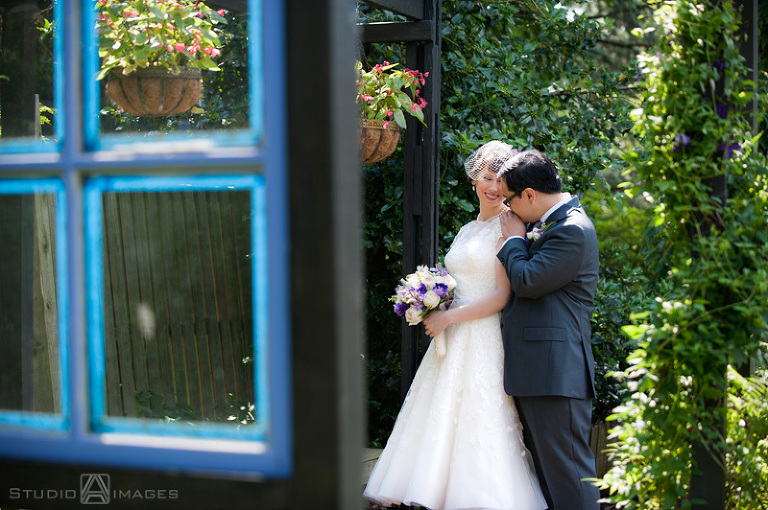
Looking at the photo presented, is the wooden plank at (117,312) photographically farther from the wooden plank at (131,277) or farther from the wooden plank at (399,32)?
the wooden plank at (399,32)

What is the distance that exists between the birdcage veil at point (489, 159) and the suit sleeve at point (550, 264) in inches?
18.9

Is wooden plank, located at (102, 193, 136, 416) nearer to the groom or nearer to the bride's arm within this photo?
the bride's arm

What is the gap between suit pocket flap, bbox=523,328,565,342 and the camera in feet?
9.78

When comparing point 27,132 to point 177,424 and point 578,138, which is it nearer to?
point 177,424

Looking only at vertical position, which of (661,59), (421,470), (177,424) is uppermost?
(661,59)

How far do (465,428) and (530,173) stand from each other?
1083 millimetres

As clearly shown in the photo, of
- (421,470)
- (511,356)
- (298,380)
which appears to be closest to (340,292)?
(298,380)

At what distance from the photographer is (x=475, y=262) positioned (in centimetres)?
333

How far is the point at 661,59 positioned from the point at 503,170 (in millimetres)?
929

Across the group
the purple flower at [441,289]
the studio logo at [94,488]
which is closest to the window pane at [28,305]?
the studio logo at [94,488]

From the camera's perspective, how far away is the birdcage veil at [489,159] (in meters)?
3.36

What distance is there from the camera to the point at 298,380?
1352 millimetres

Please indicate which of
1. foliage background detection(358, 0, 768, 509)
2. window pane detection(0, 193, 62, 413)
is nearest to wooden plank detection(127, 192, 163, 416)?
window pane detection(0, 193, 62, 413)

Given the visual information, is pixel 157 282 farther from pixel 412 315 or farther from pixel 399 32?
pixel 399 32
